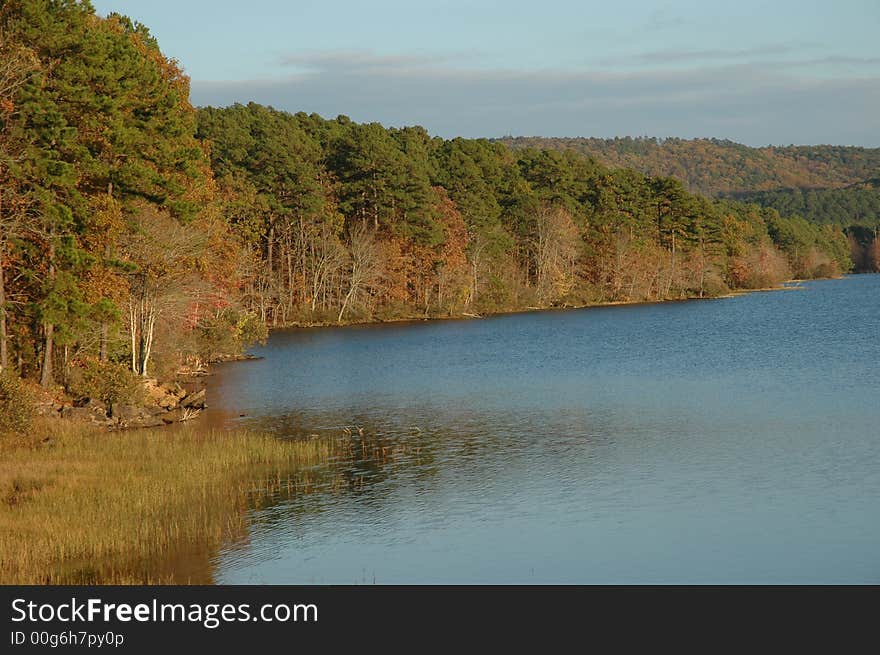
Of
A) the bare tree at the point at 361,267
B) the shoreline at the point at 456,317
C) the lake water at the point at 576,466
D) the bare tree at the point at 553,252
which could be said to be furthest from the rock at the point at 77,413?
the bare tree at the point at 553,252

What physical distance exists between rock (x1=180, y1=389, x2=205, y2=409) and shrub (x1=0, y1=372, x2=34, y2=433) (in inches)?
370

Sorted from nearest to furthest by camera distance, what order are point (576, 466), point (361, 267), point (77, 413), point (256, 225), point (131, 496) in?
point (131, 496) → point (576, 466) → point (77, 413) → point (256, 225) → point (361, 267)

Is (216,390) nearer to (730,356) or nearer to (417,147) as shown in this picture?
(730,356)

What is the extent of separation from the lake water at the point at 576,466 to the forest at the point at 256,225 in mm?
5312

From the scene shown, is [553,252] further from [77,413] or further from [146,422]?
[77,413]

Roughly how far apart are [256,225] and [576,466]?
174ft

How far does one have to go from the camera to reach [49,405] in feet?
97.1

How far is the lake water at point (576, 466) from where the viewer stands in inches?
656

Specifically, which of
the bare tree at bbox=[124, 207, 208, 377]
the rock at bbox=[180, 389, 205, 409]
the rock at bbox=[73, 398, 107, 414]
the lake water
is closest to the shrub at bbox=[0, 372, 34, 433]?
the rock at bbox=[73, 398, 107, 414]

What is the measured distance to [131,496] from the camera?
20.3 meters

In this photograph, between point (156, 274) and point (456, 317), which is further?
point (456, 317)

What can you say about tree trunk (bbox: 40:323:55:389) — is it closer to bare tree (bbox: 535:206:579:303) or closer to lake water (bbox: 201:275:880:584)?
lake water (bbox: 201:275:880:584)

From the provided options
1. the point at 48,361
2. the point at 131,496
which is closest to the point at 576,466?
the point at 131,496
